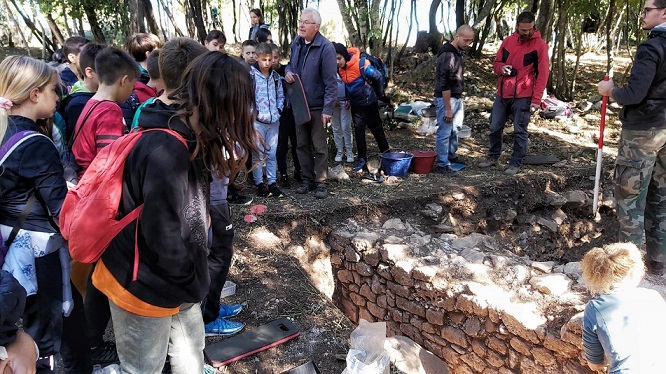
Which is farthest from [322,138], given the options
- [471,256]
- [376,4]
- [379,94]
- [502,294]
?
[376,4]

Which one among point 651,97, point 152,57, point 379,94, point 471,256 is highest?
point 152,57

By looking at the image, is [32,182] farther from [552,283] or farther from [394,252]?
[552,283]

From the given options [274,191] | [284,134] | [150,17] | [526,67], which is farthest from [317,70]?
[150,17]

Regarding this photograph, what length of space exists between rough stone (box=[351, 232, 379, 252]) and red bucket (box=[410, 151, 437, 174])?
6.58 feet

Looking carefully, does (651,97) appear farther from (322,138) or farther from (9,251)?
(9,251)

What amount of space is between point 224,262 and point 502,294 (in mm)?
2203

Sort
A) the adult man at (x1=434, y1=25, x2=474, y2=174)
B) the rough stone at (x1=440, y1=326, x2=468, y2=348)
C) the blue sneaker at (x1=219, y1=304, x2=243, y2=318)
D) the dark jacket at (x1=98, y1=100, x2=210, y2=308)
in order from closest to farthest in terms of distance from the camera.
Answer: the dark jacket at (x1=98, y1=100, x2=210, y2=308) → the blue sneaker at (x1=219, y1=304, x2=243, y2=318) → the rough stone at (x1=440, y1=326, x2=468, y2=348) → the adult man at (x1=434, y1=25, x2=474, y2=174)

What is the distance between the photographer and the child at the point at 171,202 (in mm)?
1730

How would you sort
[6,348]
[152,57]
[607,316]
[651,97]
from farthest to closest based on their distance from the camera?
[651,97]
[152,57]
[607,316]
[6,348]

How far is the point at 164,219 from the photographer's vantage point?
68.2 inches

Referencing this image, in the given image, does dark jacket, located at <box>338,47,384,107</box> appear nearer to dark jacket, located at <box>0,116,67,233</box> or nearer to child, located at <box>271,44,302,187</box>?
child, located at <box>271,44,302,187</box>

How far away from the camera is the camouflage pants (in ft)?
12.7

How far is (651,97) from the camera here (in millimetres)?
3791

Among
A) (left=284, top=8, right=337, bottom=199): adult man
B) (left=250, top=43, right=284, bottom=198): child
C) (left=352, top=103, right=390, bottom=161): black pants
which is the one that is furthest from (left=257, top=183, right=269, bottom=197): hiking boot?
(left=352, top=103, right=390, bottom=161): black pants
